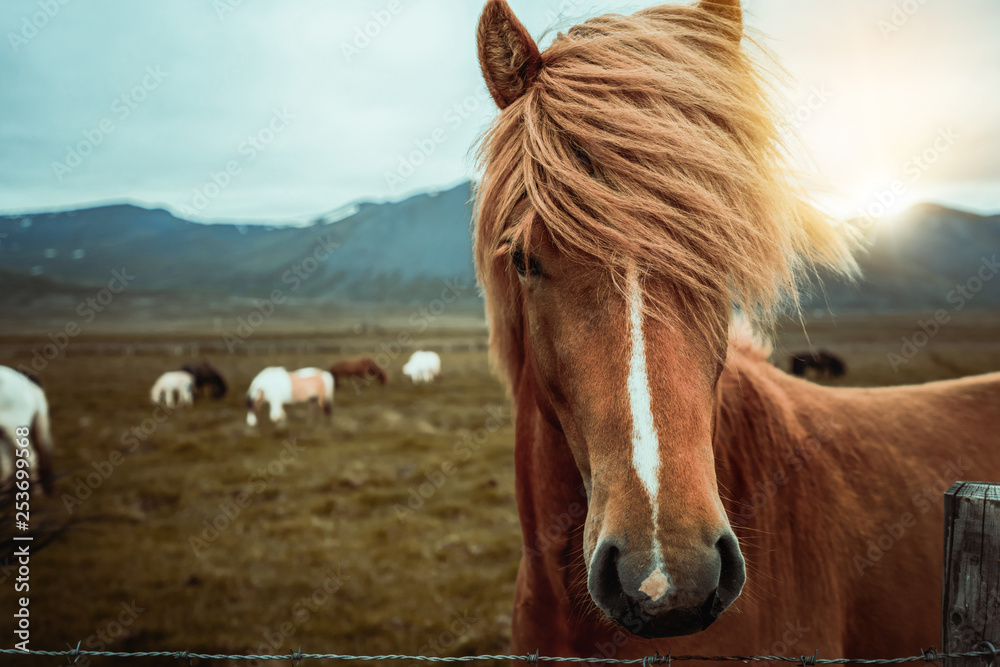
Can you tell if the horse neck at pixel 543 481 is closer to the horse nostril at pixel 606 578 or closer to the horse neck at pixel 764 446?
the horse neck at pixel 764 446

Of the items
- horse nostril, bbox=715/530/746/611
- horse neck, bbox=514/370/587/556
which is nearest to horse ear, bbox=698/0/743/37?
horse neck, bbox=514/370/587/556

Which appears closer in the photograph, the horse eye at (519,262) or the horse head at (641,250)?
the horse head at (641,250)

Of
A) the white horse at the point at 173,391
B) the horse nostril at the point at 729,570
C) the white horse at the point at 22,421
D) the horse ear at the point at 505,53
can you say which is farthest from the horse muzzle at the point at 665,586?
the white horse at the point at 173,391

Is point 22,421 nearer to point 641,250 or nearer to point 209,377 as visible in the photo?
point 641,250

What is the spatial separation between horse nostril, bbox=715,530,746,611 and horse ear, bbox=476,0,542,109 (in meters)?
1.52

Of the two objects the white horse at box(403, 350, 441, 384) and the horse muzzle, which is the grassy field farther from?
the white horse at box(403, 350, 441, 384)

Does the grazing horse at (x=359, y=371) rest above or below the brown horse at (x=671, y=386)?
below

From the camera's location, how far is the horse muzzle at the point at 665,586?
104cm

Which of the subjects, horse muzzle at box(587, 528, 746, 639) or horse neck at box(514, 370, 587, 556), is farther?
horse neck at box(514, 370, 587, 556)

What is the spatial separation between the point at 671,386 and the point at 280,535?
7.96 meters

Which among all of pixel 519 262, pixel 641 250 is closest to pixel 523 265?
pixel 519 262

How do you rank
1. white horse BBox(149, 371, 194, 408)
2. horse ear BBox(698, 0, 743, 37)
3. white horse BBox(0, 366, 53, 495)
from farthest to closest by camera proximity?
white horse BBox(149, 371, 194, 408)
white horse BBox(0, 366, 53, 495)
horse ear BBox(698, 0, 743, 37)

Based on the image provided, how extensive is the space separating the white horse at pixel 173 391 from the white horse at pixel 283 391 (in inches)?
166

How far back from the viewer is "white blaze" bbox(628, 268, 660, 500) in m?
1.13
